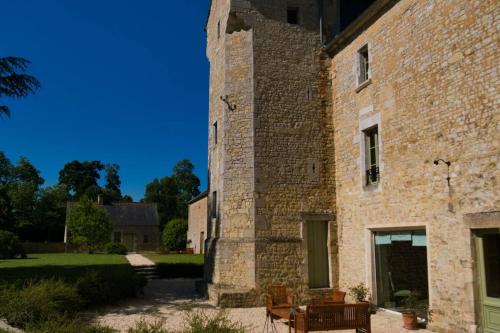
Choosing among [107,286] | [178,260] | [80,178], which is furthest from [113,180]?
[107,286]

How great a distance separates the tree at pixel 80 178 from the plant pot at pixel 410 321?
6374cm

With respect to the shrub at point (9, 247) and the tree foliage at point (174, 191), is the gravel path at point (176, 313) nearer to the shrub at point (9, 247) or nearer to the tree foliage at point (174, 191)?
the shrub at point (9, 247)

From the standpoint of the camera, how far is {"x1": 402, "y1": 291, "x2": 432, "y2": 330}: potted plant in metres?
8.43

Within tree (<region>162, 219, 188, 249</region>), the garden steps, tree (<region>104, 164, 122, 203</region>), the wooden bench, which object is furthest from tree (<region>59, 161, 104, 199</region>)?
the wooden bench

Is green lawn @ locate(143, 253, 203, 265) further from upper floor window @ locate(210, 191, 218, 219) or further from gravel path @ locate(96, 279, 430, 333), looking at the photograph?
upper floor window @ locate(210, 191, 218, 219)

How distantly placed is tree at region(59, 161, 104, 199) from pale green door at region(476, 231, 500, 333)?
65184 mm

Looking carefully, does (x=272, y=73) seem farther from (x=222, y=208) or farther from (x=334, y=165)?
(x=222, y=208)

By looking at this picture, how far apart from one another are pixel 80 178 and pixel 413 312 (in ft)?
224

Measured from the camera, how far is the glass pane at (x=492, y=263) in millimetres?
7277

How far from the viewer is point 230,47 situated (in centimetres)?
1288

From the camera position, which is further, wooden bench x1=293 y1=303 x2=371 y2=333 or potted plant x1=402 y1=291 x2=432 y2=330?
potted plant x1=402 y1=291 x2=432 y2=330

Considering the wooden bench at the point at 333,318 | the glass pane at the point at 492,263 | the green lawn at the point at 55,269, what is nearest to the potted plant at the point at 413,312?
the glass pane at the point at 492,263

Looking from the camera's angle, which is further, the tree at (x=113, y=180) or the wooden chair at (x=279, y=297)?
the tree at (x=113, y=180)

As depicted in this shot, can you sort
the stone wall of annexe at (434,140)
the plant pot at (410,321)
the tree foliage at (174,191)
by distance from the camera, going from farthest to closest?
the tree foliage at (174,191)
the plant pot at (410,321)
the stone wall of annexe at (434,140)
